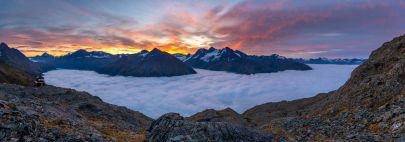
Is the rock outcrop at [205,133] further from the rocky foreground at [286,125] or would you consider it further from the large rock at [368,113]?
the large rock at [368,113]

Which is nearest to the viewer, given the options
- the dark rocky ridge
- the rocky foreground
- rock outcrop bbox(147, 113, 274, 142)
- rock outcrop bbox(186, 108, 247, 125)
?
the rocky foreground

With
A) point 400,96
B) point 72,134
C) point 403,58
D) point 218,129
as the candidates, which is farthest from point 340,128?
point 72,134

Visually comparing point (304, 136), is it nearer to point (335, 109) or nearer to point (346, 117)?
point (346, 117)

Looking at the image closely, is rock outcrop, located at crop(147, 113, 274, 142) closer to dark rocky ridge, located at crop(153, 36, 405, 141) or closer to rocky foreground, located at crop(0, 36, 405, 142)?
rocky foreground, located at crop(0, 36, 405, 142)

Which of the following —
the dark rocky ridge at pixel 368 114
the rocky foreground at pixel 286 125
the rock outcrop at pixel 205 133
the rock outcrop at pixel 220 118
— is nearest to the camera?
the rocky foreground at pixel 286 125

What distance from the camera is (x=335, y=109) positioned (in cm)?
4409

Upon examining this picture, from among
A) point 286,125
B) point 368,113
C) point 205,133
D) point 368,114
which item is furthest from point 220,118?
point 205,133

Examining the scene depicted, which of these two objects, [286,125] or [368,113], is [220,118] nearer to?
[286,125]

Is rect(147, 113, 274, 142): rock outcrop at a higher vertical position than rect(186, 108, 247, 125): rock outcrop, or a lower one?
higher

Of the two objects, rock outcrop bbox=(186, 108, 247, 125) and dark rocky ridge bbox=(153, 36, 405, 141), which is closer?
dark rocky ridge bbox=(153, 36, 405, 141)

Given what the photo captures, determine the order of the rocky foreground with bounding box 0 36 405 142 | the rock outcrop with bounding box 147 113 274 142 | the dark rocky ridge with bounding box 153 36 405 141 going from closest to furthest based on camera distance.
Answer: the rocky foreground with bounding box 0 36 405 142 < the dark rocky ridge with bounding box 153 36 405 141 < the rock outcrop with bounding box 147 113 274 142

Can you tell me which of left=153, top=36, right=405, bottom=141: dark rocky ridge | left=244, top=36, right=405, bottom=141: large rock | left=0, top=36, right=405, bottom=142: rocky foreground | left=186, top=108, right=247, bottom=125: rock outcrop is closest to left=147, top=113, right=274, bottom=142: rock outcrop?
left=0, top=36, right=405, bottom=142: rocky foreground

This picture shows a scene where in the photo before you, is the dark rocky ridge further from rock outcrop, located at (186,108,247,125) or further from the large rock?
rock outcrop, located at (186,108,247,125)

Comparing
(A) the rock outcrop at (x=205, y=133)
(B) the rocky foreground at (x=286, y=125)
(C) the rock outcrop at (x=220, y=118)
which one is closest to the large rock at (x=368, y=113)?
(B) the rocky foreground at (x=286, y=125)
